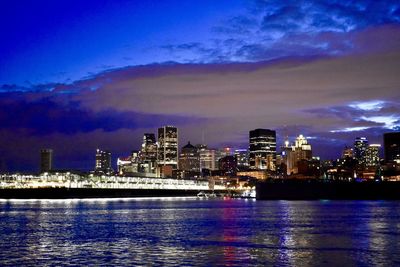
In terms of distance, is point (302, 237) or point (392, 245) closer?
point (392, 245)

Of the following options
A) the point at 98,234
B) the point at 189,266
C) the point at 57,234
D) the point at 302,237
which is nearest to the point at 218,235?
the point at 302,237

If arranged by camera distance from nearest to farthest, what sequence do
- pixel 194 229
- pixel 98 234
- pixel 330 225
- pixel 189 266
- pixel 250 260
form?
pixel 189 266 < pixel 250 260 < pixel 98 234 < pixel 194 229 < pixel 330 225

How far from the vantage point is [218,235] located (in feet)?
204

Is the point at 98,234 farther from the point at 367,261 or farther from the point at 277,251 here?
the point at 367,261

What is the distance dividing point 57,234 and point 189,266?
30.1 meters

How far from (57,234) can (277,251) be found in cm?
2849

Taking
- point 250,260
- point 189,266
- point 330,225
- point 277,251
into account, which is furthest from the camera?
point 330,225

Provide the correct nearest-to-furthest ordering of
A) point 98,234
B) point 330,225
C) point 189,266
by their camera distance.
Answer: point 189,266 < point 98,234 < point 330,225

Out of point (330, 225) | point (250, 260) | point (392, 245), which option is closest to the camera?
point (250, 260)

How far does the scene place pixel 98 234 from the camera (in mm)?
64812

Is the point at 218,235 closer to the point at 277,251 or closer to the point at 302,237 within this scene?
the point at 302,237

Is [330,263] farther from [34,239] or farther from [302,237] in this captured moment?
[34,239]

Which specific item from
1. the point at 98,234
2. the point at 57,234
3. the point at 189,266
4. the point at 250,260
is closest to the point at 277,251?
the point at 250,260

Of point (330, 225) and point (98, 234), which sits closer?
point (98, 234)
